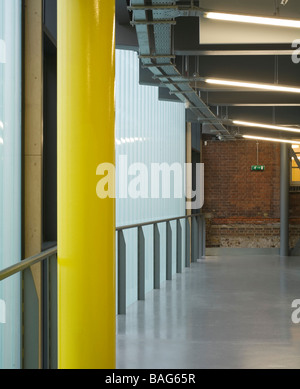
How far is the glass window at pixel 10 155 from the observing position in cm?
314

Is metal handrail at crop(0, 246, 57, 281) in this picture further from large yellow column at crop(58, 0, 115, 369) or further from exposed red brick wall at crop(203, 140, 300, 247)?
exposed red brick wall at crop(203, 140, 300, 247)

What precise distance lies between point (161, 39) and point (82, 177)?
9.09 ft

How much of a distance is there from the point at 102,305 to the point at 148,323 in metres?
3.11

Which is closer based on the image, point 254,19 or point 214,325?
point 254,19

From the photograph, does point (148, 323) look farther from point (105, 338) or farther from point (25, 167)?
point (105, 338)

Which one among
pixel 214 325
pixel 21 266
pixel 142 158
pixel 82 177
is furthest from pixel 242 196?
pixel 21 266

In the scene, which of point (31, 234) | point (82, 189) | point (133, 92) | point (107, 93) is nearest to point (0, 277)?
point (82, 189)

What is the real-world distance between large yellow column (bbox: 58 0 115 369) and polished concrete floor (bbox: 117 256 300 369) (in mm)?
1620

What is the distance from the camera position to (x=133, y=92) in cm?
754

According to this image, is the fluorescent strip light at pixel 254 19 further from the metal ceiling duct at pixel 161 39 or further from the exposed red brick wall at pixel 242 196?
A: the exposed red brick wall at pixel 242 196

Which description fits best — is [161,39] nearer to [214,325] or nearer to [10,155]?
[10,155]

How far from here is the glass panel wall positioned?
693 centimetres

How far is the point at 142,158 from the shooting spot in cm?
802

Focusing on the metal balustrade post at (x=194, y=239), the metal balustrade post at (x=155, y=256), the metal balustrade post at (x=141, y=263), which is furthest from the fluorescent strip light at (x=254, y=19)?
the metal balustrade post at (x=194, y=239)
